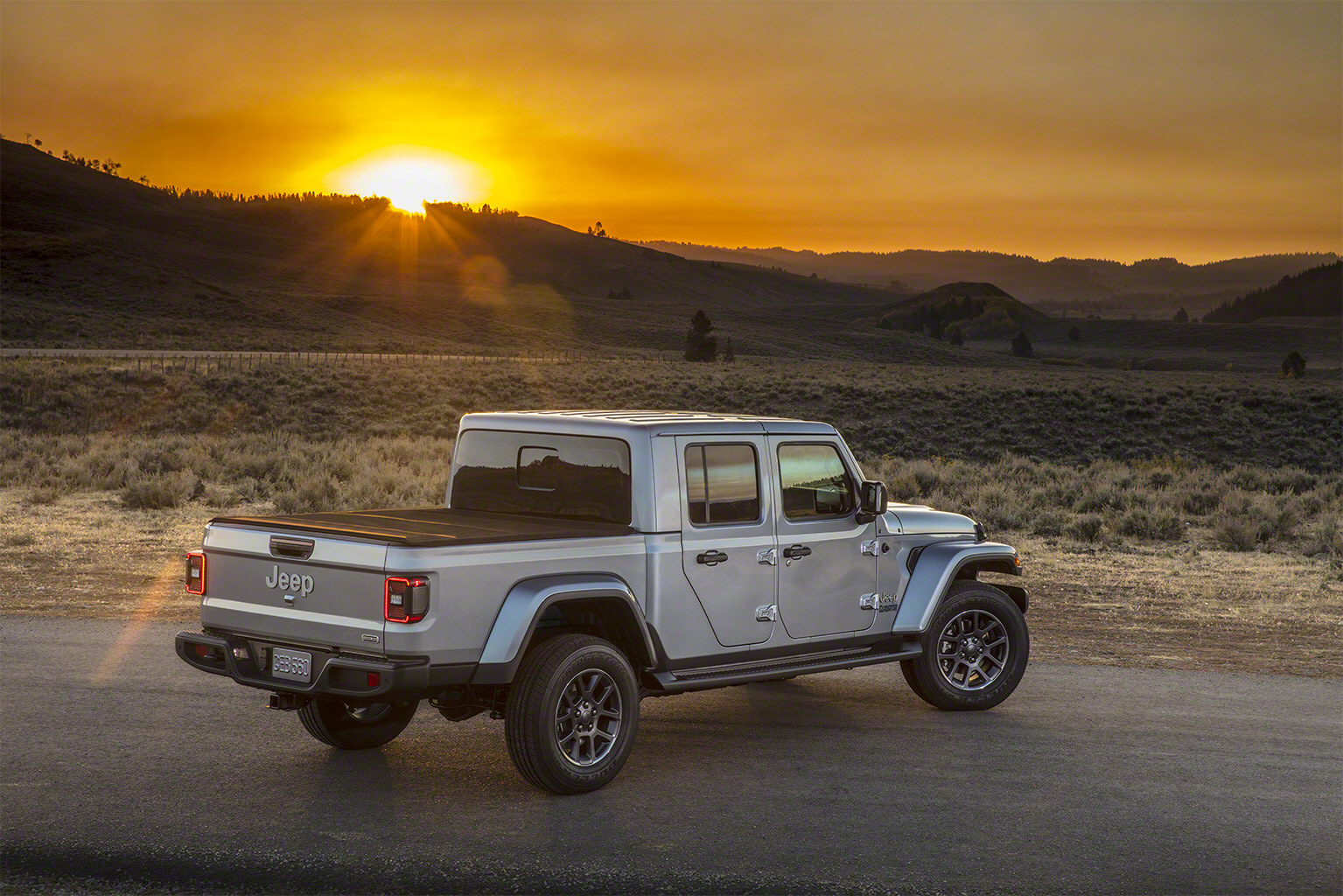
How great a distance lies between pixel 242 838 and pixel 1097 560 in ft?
44.6

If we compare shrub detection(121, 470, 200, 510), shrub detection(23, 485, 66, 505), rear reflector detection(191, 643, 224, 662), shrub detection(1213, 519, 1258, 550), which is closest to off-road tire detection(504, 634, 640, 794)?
rear reflector detection(191, 643, 224, 662)

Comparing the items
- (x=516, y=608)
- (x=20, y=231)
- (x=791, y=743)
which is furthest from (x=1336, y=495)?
(x=20, y=231)

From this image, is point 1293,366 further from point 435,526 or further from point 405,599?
point 405,599

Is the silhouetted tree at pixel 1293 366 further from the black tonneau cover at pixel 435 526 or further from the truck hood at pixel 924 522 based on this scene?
the black tonneau cover at pixel 435 526

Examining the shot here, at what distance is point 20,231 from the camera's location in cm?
16150

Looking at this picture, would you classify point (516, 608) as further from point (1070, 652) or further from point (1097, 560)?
point (1097, 560)

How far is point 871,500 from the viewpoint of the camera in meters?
7.46

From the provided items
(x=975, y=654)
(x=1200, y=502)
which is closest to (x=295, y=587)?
(x=975, y=654)

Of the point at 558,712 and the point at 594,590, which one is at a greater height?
the point at 594,590

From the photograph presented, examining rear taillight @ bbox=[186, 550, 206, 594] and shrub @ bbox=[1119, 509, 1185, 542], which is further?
shrub @ bbox=[1119, 509, 1185, 542]

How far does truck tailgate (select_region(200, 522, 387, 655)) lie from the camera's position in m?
5.72

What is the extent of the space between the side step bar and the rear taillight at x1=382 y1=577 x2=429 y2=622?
151cm

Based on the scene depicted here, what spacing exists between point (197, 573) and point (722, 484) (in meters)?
2.82

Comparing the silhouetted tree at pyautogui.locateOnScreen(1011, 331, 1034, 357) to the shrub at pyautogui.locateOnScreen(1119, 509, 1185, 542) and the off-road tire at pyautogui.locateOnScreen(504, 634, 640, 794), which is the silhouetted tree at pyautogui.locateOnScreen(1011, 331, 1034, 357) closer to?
the shrub at pyautogui.locateOnScreen(1119, 509, 1185, 542)
